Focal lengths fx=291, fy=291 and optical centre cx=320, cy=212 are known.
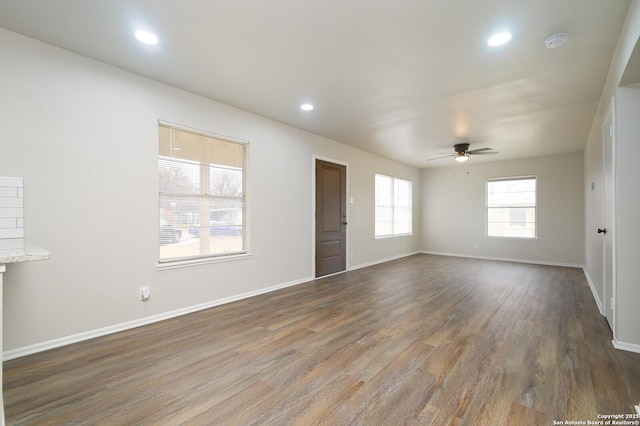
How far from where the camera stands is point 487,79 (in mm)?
3076

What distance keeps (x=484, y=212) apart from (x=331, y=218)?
15.2ft

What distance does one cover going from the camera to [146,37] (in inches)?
95.0

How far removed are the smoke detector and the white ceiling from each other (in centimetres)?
4

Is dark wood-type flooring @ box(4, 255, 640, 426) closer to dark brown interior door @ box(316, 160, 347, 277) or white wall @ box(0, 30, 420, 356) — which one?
white wall @ box(0, 30, 420, 356)

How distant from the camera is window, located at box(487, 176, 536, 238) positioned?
23.3 ft

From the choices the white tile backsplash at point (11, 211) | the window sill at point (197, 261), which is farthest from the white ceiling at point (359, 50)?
the window sill at point (197, 261)

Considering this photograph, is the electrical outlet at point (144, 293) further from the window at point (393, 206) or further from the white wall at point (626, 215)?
A: the window at point (393, 206)

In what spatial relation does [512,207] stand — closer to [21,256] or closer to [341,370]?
[341,370]

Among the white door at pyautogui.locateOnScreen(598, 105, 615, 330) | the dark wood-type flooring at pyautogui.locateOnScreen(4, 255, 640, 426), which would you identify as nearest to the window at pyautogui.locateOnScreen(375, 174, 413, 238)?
the dark wood-type flooring at pyautogui.locateOnScreen(4, 255, 640, 426)

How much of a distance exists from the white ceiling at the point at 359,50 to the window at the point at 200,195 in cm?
62

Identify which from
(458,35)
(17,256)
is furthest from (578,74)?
(17,256)

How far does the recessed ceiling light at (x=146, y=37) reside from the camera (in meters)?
2.36

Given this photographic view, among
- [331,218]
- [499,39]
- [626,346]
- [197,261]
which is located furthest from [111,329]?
[626,346]

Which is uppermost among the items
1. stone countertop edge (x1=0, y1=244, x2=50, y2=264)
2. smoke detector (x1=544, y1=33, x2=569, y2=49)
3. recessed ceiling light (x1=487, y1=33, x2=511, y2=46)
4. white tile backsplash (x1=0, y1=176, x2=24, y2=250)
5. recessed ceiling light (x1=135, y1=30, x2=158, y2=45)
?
recessed ceiling light (x1=135, y1=30, x2=158, y2=45)
